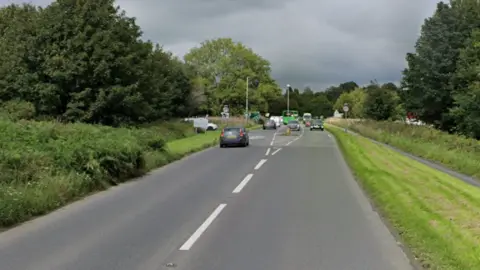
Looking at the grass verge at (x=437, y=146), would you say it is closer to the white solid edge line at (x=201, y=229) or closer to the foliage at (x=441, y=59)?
the foliage at (x=441, y=59)

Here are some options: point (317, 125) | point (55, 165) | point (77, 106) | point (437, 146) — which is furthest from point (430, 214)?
point (317, 125)

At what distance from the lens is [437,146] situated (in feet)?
103

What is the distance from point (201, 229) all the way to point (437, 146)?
24.7 m

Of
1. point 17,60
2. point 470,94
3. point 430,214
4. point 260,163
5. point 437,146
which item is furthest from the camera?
point 470,94

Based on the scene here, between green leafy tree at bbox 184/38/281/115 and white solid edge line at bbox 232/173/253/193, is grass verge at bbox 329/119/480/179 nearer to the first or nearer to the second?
white solid edge line at bbox 232/173/253/193

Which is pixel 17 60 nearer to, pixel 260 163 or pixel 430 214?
pixel 260 163

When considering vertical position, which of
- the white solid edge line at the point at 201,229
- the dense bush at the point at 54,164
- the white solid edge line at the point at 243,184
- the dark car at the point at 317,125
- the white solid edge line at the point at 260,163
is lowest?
the dark car at the point at 317,125

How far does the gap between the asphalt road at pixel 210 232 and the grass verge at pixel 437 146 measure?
29.6 ft

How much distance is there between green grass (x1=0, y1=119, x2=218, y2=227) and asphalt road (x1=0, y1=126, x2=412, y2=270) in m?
0.44

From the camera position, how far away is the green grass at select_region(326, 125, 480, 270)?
7402 millimetres

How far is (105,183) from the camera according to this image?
1528cm

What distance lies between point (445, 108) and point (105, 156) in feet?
148

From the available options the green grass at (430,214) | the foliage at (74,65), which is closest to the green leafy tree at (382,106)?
the foliage at (74,65)

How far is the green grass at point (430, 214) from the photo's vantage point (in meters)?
7.40
